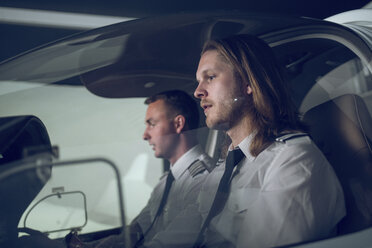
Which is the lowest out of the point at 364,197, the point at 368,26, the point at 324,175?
the point at 364,197

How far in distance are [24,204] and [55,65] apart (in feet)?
1.61

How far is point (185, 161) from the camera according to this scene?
44.7 inches

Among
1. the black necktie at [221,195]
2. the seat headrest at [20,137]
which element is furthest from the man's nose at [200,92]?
the seat headrest at [20,137]

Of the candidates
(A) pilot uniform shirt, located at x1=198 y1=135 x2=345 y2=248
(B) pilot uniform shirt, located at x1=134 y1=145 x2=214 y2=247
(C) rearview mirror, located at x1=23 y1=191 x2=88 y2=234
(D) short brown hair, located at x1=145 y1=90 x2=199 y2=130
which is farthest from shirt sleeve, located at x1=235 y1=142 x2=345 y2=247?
(C) rearview mirror, located at x1=23 y1=191 x2=88 y2=234

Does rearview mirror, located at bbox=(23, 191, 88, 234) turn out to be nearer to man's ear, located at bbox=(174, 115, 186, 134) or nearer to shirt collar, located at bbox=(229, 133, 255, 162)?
man's ear, located at bbox=(174, 115, 186, 134)

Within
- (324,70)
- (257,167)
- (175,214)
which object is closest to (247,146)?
(257,167)

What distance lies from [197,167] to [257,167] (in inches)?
7.5

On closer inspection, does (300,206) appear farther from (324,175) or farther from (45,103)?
(45,103)

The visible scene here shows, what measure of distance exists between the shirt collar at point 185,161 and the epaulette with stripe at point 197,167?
0.01m

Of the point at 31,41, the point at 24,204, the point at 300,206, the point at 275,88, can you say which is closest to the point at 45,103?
the point at 24,204

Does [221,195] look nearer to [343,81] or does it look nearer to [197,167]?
[197,167]

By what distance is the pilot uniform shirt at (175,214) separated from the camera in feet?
3.62

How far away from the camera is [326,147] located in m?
1.23

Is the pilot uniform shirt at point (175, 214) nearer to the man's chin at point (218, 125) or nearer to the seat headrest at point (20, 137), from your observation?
the man's chin at point (218, 125)
